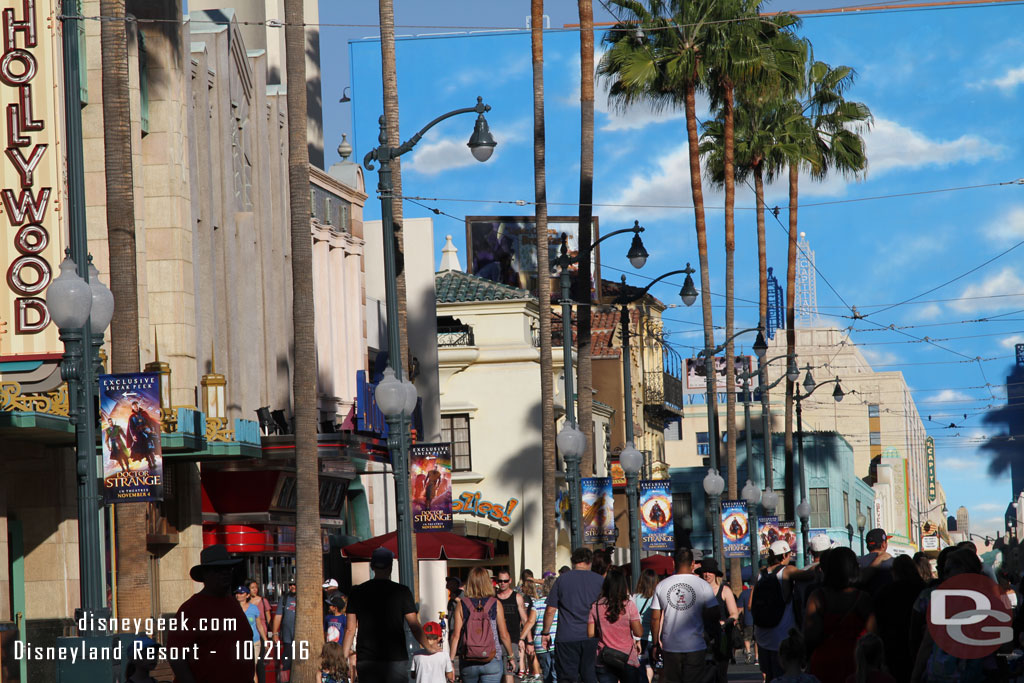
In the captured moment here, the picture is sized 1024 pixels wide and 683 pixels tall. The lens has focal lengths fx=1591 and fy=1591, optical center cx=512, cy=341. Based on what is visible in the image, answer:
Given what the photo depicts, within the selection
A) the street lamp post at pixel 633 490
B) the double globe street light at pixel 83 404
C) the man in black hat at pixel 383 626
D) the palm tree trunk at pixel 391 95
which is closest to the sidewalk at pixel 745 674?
the street lamp post at pixel 633 490

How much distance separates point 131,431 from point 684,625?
250 inches

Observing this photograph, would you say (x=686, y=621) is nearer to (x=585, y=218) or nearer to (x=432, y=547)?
(x=432, y=547)

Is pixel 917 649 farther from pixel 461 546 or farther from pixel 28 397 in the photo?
pixel 461 546

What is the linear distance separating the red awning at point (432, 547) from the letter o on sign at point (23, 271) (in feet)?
29.4

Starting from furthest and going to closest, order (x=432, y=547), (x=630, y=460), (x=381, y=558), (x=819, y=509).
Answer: (x=819, y=509) → (x=630, y=460) → (x=432, y=547) → (x=381, y=558)

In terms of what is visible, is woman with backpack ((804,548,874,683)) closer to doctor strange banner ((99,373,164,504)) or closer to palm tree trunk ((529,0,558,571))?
doctor strange banner ((99,373,164,504))

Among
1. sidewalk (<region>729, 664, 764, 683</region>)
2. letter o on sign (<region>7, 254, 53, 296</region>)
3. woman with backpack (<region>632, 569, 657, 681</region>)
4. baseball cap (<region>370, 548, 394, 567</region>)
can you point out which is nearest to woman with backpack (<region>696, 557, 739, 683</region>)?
woman with backpack (<region>632, 569, 657, 681</region>)

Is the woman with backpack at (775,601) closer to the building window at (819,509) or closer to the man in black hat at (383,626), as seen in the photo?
the man in black hat at (383,626)

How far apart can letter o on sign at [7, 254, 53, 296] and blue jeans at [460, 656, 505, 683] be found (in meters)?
10.2

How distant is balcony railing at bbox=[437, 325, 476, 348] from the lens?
50188 mm

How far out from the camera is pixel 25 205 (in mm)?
23453

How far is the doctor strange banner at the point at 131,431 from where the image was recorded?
16.8 m

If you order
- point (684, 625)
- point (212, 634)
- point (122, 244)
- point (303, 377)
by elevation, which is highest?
point (122, 244)

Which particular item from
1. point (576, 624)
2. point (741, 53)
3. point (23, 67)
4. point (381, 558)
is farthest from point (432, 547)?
point (741, 53)
